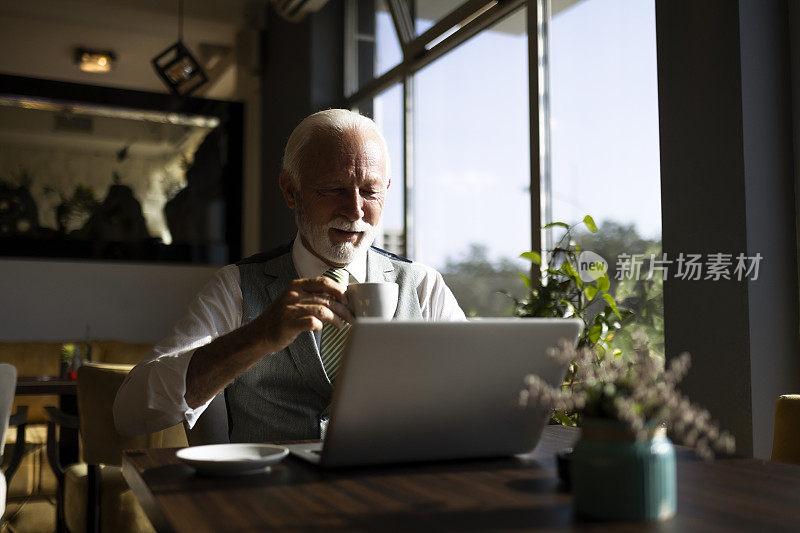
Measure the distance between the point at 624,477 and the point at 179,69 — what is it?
539 centimetres

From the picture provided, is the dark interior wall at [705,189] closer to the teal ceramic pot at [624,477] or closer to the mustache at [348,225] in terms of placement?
the mustache at [348,225]

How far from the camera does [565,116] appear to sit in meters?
3.28

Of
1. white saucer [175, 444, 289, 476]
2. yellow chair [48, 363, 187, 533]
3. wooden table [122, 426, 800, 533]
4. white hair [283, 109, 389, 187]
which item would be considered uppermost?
white hair [283, 109, 389, 187]

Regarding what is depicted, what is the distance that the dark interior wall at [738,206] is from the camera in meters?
2.24

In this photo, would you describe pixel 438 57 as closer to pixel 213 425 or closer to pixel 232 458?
pixel 213 425

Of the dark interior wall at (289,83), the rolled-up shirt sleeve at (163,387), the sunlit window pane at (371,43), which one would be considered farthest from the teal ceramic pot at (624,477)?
the dark interior wall at (289,83)

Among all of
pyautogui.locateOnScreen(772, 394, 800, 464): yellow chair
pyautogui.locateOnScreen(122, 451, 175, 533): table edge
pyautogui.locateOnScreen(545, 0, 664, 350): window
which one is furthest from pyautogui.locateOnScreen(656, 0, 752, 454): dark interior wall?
pyautogui.locateOnScreen(122, 451, 175, 533): table edge

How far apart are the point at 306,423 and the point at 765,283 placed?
57.2 inches

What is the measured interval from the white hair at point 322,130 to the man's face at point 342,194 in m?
0.02

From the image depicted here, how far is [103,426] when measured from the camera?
2.50 m

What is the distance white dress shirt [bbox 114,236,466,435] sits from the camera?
1.43m

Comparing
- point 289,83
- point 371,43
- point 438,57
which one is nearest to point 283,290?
point 438,57

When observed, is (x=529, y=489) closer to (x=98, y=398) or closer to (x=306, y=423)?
(x=306, y=423)

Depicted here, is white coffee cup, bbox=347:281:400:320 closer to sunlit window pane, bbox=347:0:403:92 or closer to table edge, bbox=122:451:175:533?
table edge, bbox=122:451:175:533
